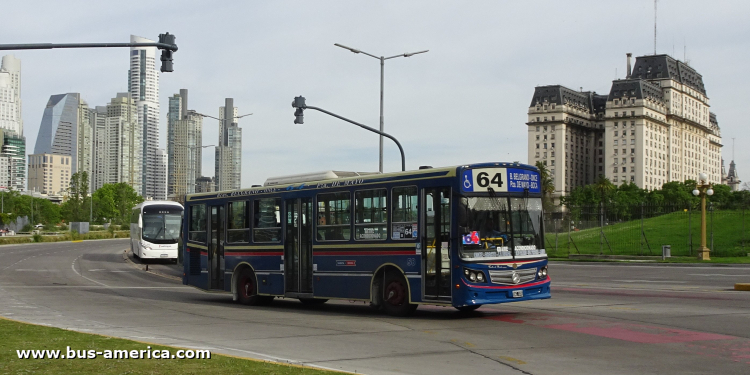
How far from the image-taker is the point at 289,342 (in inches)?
484

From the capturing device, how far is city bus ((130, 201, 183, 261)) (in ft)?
148

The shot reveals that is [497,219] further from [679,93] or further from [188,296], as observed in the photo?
[679,93]

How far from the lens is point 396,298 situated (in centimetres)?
1627

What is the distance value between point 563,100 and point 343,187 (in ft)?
591

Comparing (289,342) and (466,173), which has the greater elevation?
(466,173)

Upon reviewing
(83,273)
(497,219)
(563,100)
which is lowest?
(83,273)

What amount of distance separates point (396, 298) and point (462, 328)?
2.48m

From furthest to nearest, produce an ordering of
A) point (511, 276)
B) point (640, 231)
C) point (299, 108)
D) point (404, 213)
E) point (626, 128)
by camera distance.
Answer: point (626, 128) → point (640, 231) → point (299, 108) → point (404, 213) → point (511, 276)

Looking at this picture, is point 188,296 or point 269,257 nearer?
point 269,257

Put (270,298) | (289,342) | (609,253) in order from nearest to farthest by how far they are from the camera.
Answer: (289,342), (270,298), (609,253)

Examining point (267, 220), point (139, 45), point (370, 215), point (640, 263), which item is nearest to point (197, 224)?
point (267, 220)

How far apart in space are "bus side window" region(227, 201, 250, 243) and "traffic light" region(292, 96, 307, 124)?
8847mm

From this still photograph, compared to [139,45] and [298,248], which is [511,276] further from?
[139,45]

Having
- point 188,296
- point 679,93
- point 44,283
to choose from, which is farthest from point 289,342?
point 679,93
